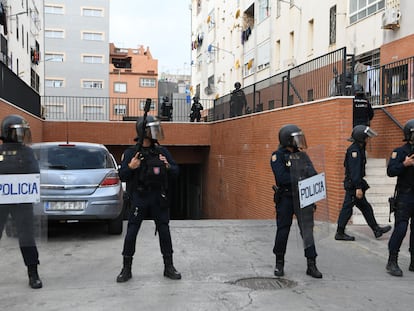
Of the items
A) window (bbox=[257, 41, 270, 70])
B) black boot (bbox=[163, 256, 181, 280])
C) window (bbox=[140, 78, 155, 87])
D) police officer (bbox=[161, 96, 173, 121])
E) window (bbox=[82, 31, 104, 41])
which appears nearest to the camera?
black boot (bbox=[163, 256, 181, 280])

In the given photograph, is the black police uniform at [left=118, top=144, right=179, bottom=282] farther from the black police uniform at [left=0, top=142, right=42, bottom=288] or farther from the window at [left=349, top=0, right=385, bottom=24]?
the window at [left=349, top=0, right=385, bottom=24]

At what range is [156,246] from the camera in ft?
24.4

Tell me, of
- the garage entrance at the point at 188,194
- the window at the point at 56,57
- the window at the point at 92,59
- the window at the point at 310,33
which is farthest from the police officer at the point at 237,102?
the window at the point at 56,57

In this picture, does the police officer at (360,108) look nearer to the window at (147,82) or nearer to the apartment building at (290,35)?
the apartment building at (290,35)

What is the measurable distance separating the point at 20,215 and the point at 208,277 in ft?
7.24

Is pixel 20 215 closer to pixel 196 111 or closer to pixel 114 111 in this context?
pixel 196 111

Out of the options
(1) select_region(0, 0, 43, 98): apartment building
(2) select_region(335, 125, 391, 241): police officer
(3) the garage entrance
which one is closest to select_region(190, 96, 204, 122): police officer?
(3) the garage entrance

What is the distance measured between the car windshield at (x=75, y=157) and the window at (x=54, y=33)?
193 ft

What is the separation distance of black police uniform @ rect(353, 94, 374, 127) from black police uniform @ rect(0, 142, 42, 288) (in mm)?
6642

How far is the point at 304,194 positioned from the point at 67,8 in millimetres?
64181

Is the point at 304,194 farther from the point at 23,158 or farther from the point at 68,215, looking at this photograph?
the point at 68,215

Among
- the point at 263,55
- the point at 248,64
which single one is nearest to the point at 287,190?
the point at 263,55

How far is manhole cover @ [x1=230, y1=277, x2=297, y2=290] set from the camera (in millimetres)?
5353

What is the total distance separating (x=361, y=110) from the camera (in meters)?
9.86
